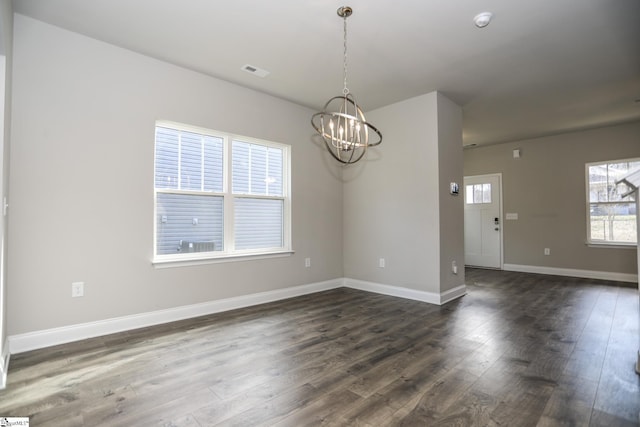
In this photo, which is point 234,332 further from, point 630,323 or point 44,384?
point 630,323

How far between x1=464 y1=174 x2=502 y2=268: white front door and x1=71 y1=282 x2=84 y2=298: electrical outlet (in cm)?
701

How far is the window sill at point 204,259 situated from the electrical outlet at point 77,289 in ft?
1.97

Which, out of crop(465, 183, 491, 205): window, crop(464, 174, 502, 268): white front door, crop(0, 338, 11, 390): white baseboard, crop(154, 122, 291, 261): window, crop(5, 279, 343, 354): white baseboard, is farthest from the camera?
crop(465, 183, 491, 205): window

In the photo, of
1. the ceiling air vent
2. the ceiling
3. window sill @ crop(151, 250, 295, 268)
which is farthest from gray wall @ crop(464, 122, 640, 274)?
the ceiling air vent

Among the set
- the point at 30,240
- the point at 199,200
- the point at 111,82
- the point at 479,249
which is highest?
the point at 111,82

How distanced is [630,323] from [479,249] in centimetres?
382

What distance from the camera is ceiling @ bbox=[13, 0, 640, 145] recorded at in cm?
249

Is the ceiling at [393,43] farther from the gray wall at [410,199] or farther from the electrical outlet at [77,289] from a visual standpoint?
the electrical outlet at [77,289]

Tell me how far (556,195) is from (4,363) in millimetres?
7882

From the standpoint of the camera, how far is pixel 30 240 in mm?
2605

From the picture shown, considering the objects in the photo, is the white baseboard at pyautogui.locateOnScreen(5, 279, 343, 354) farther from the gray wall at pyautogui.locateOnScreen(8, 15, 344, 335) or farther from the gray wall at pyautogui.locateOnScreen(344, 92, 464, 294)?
the gray wall at pyautogui.locateOnScreen(344, 92, 464, 294)

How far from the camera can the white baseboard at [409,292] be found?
13.4ft

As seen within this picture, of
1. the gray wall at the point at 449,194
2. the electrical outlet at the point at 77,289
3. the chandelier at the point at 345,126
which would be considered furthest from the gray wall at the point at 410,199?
the electrical outlet at the point at 77,289

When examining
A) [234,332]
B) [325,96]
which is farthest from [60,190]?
[325,96]
